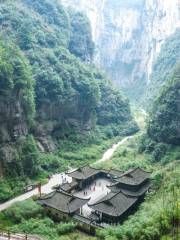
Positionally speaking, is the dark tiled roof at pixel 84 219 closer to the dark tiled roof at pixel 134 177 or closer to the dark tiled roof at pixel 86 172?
the dark tiled roof at pixel 134 177

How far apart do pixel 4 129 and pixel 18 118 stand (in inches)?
108

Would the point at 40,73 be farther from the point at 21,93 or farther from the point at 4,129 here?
the point at 4,129

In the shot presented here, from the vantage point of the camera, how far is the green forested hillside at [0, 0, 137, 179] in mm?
44844

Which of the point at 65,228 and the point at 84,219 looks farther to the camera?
the point at 84,219

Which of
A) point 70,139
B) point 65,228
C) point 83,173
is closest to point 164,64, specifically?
point 70,139

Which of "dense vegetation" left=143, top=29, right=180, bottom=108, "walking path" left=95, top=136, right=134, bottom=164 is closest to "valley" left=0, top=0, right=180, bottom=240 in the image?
"walking path" left=95, top=136, right=134, bottom=164

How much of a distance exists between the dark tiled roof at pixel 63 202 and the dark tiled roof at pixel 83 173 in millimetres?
7160

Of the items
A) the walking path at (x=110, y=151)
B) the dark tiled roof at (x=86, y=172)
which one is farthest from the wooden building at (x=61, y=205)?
the walking path at (x=110, y=151)

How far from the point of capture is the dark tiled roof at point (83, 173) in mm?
41625

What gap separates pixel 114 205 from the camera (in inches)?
1271

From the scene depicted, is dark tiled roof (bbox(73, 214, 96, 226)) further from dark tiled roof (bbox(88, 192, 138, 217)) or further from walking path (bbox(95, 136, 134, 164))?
walking path (bbox(95, 136, 134, 164))

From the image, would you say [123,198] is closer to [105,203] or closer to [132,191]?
[105,203]

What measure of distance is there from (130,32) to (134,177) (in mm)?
117954

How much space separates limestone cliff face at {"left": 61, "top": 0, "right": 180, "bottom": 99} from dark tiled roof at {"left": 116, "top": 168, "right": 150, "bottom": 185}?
90863 mm
